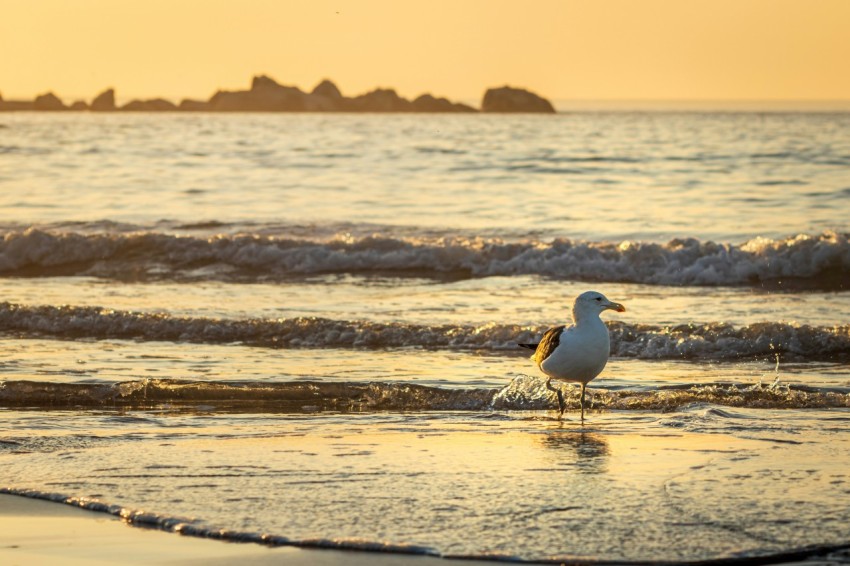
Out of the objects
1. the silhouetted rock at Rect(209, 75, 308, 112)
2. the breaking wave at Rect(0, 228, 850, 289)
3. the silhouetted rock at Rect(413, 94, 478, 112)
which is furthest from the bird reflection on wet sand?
the silhouetted rock at Rect(209, 75, 308, 112)

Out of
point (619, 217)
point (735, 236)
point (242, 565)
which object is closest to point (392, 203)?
point (619, 217)

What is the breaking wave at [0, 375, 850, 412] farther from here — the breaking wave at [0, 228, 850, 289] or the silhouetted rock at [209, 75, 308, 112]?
the silhouetted rock at [209, 75, 308, 112]

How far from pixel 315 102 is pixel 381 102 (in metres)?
8.90

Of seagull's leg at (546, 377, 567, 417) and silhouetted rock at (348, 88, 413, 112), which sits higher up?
silhouetted rock at (348, 88, 413, 112)

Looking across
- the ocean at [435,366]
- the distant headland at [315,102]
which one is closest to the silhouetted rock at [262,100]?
the distant headland at [315,102]

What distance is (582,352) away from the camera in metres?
8.48

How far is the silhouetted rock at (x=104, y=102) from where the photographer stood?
488ft

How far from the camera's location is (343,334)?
1250 cm

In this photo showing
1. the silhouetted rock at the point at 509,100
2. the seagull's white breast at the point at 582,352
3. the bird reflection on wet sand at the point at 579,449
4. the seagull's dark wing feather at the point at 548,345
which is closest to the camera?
the bird reflection on wet sand at the point at 579,449

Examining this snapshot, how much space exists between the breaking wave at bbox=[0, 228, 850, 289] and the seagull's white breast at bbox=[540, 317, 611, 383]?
8.78m

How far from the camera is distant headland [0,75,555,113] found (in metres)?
138

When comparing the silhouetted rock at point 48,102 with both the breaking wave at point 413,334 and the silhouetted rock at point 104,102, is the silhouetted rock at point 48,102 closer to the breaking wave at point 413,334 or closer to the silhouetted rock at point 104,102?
the silhouetted rock at point 104,102

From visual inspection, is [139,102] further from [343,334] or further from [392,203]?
[343,334]

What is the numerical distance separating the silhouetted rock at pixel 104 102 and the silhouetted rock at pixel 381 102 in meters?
28.5
